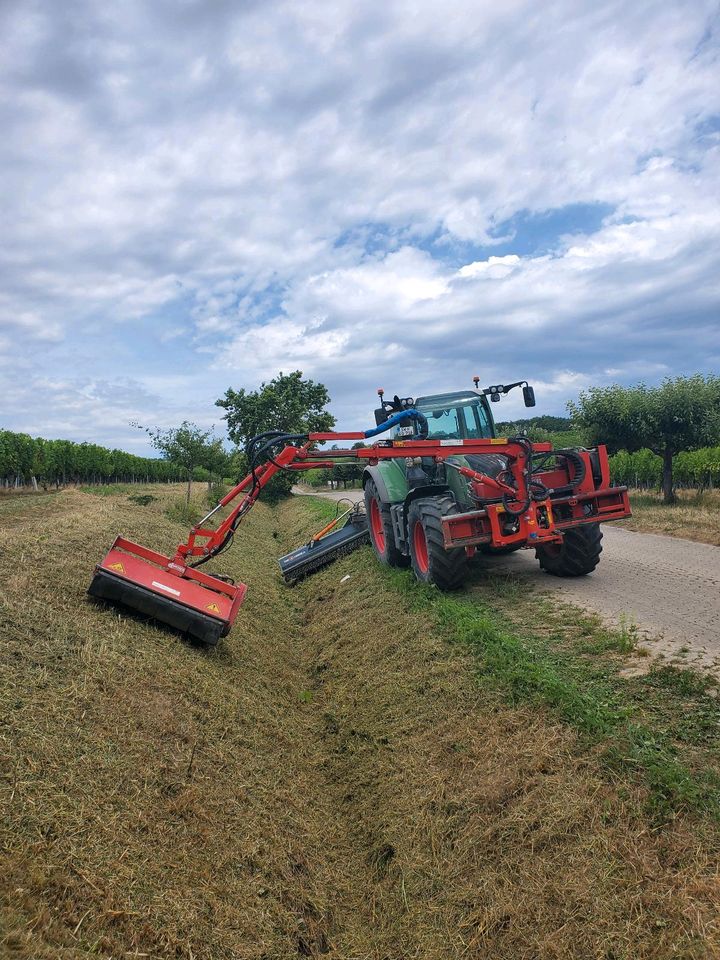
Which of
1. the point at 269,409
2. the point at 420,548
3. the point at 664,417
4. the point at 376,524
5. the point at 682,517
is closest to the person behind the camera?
the point at 420,548

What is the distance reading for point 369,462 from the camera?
827 cm

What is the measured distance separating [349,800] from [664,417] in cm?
1829

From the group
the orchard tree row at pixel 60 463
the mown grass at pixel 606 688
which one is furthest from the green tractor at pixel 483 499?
the orchard tree row at pixel 60 463

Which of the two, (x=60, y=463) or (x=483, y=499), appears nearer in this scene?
(x=483, y=499)

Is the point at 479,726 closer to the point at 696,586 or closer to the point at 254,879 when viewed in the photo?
the point at 254,879

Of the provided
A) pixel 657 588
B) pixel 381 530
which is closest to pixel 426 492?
pixel 381 530

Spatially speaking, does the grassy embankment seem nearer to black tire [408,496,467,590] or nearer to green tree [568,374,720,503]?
black tire [408,496,467,590]

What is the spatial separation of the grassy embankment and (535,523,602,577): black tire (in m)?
1.89

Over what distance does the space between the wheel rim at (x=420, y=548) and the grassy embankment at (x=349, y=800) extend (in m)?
1.91

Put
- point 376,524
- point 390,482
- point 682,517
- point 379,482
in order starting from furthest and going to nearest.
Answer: point 682,517
point 376,524
point 379,482
point 390,482

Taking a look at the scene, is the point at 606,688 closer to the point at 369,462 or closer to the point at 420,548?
the point at 420,548

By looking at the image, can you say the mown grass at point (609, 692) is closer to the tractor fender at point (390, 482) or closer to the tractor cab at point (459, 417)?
the tractor fender at point (390, 482)

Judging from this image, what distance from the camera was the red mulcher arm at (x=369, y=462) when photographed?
21.0 ft

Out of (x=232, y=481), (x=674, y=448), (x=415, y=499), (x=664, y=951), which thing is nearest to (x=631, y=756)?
(x=664, y=951)
